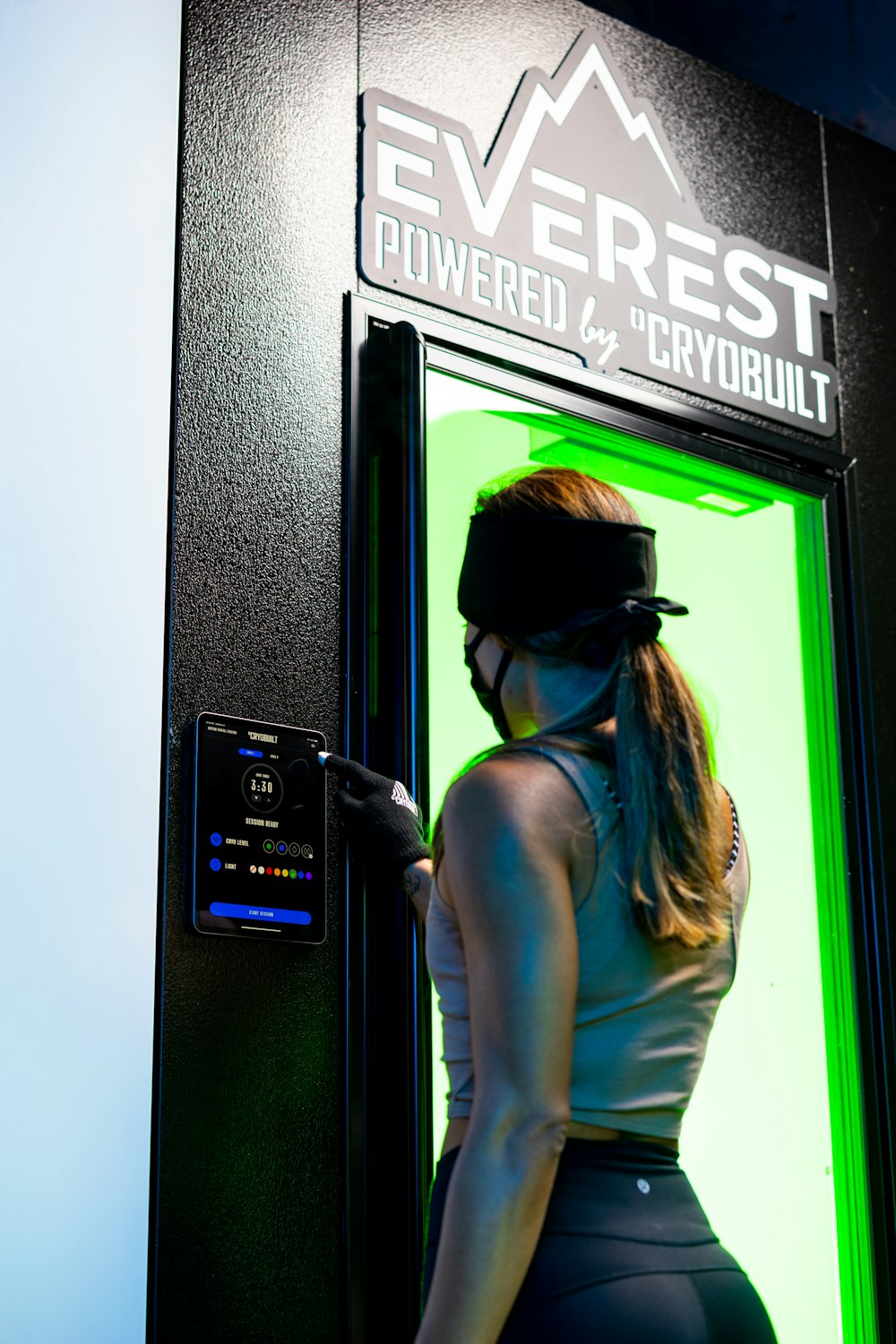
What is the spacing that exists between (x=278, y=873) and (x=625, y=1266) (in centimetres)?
90

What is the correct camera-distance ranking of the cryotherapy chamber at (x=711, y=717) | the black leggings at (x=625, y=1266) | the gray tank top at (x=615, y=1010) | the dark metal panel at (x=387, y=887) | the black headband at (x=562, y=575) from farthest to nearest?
the cryotherapy chamber at (x=711, y=717)
the dark metal panel at (x=387, y=887)
the black headband at (x=562, y=575)
the gray tank top at (x=615, y=1010)
the black leggings at (x=625, y=1266)

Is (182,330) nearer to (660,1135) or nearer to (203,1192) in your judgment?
(203,1192)

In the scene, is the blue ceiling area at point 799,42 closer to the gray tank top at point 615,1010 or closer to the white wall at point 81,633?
the white wall at point 81,633

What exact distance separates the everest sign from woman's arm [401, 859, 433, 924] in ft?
3.18

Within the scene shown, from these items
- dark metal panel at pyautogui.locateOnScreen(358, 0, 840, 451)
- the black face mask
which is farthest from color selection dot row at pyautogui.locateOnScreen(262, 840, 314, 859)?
dark metal panel at pyautogui.locateOnScreen(358, 0, 840, 451)

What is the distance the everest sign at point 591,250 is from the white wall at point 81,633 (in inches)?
16.9

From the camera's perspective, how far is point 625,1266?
1.53m

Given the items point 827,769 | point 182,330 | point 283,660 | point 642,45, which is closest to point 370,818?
point 283,660

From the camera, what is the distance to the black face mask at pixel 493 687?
6.32 feet

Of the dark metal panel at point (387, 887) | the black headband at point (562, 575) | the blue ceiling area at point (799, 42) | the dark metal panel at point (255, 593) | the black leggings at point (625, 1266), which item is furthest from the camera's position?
the blue ceiling area at point (799, 42)

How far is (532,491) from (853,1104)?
143 centimetres

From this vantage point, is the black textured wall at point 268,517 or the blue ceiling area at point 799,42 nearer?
the black textured wall at point 268,517

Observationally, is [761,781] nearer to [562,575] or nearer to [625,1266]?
[562,575]

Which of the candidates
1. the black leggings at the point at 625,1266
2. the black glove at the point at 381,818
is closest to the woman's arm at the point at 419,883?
the black glove at the point at 381,818
